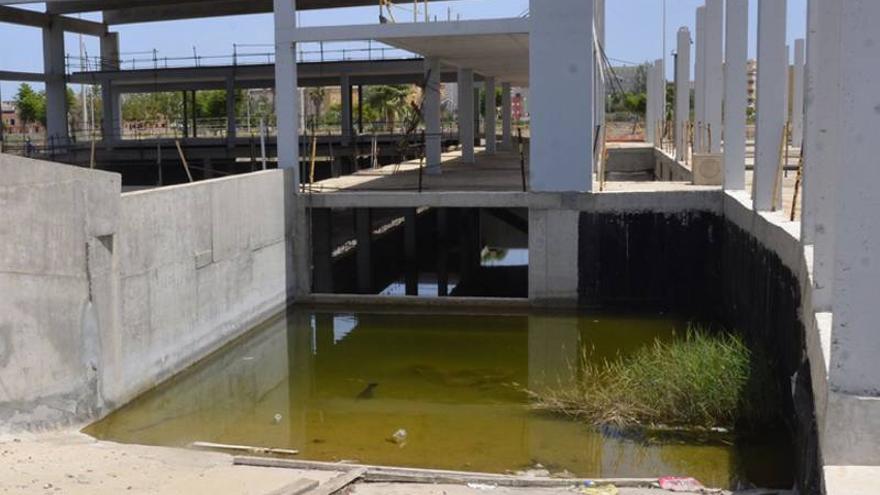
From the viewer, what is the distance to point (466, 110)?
28609 mm

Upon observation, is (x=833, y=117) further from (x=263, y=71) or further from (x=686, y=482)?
(x=263, y=71)

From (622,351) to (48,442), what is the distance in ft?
28.6

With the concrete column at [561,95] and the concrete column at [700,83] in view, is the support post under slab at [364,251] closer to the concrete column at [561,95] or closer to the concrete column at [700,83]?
the concrete column at [561,95]

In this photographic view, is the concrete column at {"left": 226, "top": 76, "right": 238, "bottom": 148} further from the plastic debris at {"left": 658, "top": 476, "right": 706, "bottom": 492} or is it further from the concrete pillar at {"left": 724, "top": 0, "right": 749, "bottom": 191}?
the plastic debris at {"left": 658, "top": 476, "right": 706, "bottom": 492}

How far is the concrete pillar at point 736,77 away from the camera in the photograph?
17.3 metres

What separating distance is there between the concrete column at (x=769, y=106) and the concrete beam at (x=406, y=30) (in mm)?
5295

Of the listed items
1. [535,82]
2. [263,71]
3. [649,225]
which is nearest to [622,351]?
[649,225]

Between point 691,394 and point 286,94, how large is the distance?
38.9 feet

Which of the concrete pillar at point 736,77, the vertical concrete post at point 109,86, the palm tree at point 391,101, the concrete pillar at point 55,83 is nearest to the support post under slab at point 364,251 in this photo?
the concrete pillar at point 736,77

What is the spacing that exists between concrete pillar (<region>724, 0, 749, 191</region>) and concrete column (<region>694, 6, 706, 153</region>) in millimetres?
6910

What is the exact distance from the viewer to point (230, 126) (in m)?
40.1

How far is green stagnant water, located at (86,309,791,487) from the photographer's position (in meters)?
10.1

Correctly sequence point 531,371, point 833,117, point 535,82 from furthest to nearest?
point 535,82
point 531,371
point 833,117

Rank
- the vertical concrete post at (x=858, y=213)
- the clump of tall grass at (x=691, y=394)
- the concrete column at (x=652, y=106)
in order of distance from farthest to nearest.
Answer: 1. the concrete column at (x=652, y=106)
2. the clump of tall grass at (x=691, y=394)
3. the vertical concrete post at (x=858, y=213)
